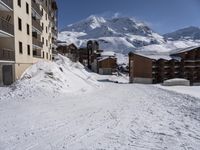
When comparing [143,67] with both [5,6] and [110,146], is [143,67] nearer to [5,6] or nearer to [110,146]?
[5,6]

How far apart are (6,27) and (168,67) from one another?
3203 centimetres

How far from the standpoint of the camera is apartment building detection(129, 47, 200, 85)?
42875mm

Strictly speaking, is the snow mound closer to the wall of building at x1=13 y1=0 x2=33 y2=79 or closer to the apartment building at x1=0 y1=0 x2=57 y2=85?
the wall of building at x1=13 y1=0 x2=33 y2=79

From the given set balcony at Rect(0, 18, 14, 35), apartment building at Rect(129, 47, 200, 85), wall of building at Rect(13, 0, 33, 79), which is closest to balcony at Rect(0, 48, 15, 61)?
wall of building at Rect(13, 0, 33, 79)

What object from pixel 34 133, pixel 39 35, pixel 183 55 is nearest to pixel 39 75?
pixel 34 133

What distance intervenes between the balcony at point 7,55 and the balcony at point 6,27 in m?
1.82

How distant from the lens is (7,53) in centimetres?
2117

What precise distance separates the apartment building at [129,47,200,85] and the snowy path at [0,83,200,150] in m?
29.0

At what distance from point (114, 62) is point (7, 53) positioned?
52673 mm

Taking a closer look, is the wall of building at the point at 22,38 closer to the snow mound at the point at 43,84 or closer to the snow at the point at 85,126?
the snow mound at the point at 43,84

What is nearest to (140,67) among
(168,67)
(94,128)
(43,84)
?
(168,67)

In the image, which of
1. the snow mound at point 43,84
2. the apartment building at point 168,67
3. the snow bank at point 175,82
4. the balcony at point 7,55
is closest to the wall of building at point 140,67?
the apartment building at point 168,67

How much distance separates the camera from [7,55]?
21188 millimetres

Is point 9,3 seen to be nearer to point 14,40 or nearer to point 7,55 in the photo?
point 14,40
